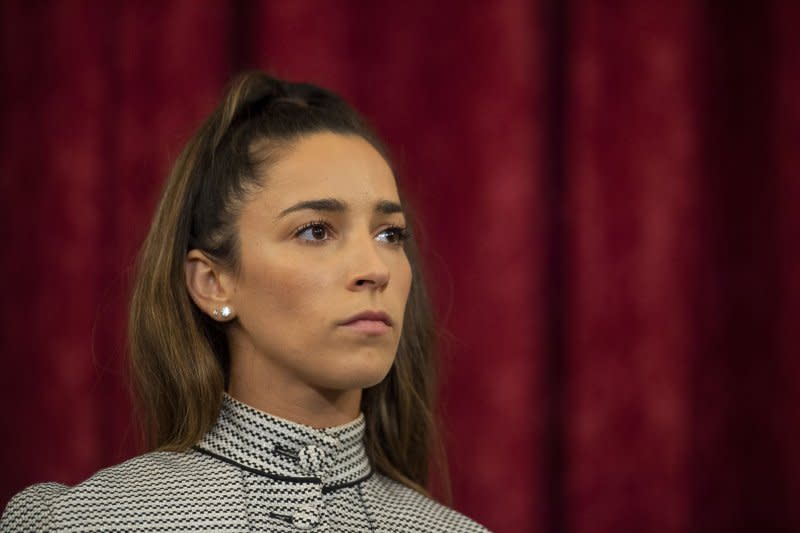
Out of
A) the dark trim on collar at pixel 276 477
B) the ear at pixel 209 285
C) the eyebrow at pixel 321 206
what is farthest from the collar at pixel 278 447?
the eyebrow at pixel 321 206

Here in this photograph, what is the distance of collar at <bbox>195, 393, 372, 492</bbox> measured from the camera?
1390mm

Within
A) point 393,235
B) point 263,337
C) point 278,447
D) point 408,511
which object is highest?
point 393,235

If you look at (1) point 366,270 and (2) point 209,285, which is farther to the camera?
(2) point 209,285

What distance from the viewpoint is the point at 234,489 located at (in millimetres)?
1373

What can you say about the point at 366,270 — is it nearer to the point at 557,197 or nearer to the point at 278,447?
the point at 278,447

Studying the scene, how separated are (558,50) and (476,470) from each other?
835 mm

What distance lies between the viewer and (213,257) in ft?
4.80

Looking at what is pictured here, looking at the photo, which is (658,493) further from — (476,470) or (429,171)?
(429,171)

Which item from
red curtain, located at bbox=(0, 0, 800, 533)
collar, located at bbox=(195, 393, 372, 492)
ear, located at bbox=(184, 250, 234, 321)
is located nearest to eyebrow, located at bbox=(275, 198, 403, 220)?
ear, located at bbox=(184, 250, 234, 321)

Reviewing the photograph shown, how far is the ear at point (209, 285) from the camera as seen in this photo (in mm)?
1452

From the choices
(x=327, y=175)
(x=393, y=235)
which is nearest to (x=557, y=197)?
(x=393, y=235)

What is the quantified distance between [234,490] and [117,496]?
0.47 feet

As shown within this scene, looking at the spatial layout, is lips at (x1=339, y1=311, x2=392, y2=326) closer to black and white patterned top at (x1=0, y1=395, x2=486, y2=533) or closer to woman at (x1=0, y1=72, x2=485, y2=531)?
woman at (x1=0, y1=72, x2=485, y2=531)

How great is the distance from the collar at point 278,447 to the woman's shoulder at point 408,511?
7 centimetres
